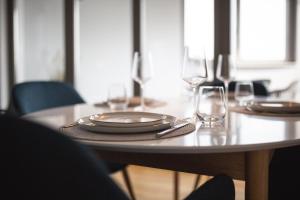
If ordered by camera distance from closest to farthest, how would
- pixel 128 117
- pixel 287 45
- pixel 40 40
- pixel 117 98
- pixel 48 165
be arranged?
1. pixel 48 165
2. pixel 128 117
3. pixel 117 98
4. pixel 287 45
5. pixel 40 40

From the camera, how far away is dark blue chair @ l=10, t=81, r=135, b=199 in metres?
1.91

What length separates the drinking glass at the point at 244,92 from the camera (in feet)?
5.38

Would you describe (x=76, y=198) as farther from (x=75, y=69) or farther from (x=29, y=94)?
(x=75, y=69)

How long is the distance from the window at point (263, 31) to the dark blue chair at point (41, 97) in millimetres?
1576

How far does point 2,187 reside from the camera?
0.55 metres

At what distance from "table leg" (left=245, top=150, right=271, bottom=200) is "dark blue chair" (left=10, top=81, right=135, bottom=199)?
98 centimetres

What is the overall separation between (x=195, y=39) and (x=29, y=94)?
3.86 feet

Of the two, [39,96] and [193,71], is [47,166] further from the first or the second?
[39,96]

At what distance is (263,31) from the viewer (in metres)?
3.10

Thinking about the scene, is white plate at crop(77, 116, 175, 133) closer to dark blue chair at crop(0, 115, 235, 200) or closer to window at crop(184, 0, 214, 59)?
dark blue chair at crop(0, 115, 235, 200)

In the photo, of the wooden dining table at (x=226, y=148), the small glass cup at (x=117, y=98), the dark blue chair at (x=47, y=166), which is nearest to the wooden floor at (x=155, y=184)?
the small glass cup at (x=117, y=98)

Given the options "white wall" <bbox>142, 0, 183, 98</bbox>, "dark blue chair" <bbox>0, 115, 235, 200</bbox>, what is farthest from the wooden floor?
"dark blue chair" <bbox>0, 115, 235, 200</bbox>

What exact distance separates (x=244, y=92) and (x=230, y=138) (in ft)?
2.25

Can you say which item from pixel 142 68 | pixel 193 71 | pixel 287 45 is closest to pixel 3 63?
pixel 287 45
